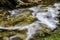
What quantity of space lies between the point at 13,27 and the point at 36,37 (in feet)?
3.66

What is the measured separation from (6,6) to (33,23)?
240 centimetres

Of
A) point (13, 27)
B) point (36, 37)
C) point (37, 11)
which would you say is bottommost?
point (36, 37)

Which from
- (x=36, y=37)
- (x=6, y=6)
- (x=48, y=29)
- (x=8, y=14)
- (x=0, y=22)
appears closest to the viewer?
(x=36, y=37)

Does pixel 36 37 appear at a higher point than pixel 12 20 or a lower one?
lower

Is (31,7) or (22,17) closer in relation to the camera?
(22,17)

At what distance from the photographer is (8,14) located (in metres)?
8.43

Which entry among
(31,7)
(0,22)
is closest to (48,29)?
(0,22)

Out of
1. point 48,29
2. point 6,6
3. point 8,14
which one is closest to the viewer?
point 48,29

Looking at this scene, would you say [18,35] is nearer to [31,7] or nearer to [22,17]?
[22,17]

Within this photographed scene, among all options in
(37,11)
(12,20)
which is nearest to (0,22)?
(12,20)

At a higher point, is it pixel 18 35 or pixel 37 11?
pixel 37 11

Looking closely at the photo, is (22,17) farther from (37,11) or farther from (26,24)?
(37,11)

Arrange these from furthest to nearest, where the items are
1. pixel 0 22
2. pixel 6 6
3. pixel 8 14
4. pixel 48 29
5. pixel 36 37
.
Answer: pixel 6 6
pixel 8 14
pixel 0 22
pixel 48 29
pixel 36 37

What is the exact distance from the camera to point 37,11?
352 inches
